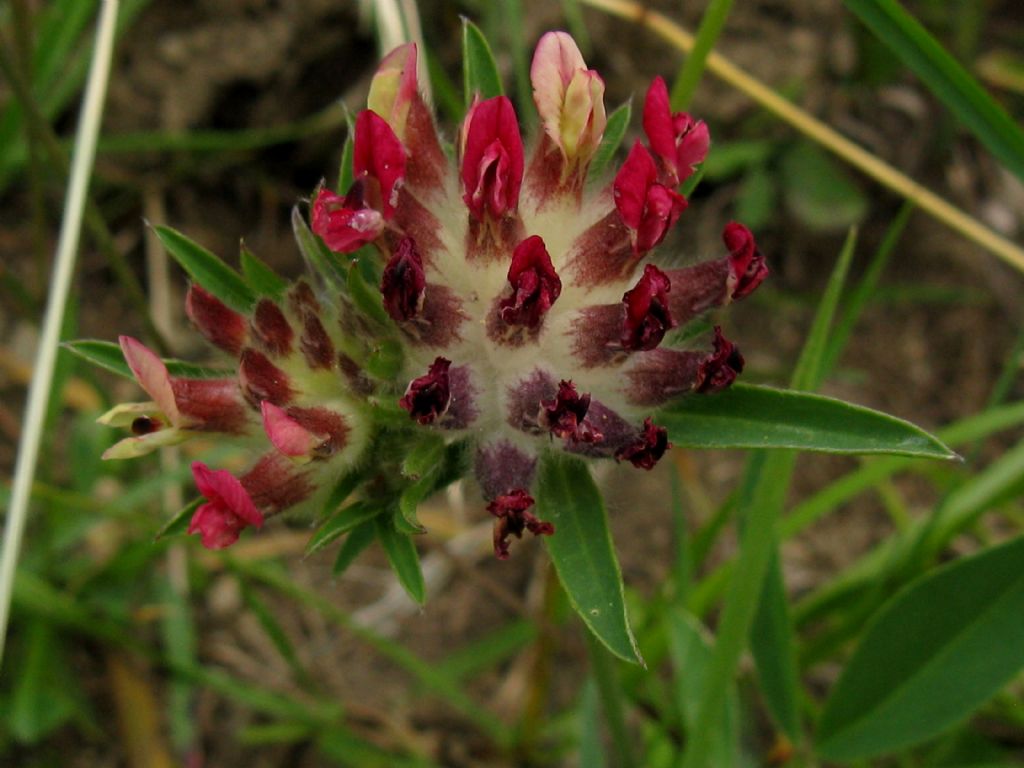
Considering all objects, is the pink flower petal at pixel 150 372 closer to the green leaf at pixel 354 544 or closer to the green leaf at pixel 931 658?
the green leaf at pixel 354 544

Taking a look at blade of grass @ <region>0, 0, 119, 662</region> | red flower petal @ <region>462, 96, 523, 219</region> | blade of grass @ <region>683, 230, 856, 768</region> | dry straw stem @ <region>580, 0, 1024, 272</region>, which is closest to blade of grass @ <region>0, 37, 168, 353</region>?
blade of grass @ <region>0, 0, 119, 662</region>

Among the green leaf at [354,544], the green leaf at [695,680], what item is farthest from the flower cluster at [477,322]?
the green leaf at [695,680]

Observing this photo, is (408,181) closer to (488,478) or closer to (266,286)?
(266,286)

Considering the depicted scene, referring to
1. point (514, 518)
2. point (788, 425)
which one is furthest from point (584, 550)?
point (788, 425)

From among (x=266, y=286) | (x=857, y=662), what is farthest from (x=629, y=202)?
(x=857, y=662)

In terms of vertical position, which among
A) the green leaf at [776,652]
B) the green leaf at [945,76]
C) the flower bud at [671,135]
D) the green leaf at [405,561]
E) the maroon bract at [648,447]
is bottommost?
the green leaf at [776,652]

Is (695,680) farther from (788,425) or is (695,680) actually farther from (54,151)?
(54,151)
